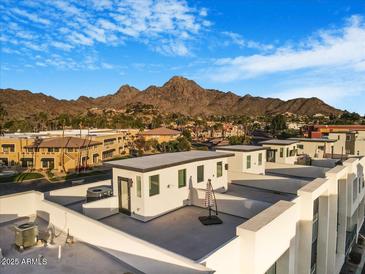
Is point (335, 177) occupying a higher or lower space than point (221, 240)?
higher

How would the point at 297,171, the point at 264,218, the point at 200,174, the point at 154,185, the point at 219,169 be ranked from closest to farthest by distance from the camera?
1. the point at 264,218
2. the point at 154,185
3. the point at 200,174
4. the point at 219,169
5. the point at 297,171

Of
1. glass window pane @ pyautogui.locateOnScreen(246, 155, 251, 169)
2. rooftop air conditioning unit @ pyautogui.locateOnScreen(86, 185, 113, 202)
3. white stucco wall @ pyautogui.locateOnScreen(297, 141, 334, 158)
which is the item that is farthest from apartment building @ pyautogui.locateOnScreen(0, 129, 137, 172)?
rooftop air conditioning unit @ pyautogui.locateOnScreen(86, 185, 113, 202)

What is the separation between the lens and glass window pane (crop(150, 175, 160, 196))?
38.8 feet

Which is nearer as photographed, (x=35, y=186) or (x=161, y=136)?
(x=35, y=186)

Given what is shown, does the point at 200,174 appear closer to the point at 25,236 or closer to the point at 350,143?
the point at 25,236

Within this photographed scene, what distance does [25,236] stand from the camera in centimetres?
920

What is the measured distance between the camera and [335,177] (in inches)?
579

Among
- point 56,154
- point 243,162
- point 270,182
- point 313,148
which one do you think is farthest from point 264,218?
point 56,154

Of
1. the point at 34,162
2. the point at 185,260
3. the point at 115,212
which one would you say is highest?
the point at 185,260

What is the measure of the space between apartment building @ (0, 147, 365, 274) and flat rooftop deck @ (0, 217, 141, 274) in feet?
0.82

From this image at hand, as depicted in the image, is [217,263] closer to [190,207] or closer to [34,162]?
[190,207]

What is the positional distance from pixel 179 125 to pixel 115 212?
112 meters

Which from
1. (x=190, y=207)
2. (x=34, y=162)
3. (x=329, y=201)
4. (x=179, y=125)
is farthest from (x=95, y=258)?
(x=179, y=125)

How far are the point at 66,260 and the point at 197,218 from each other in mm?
5676
